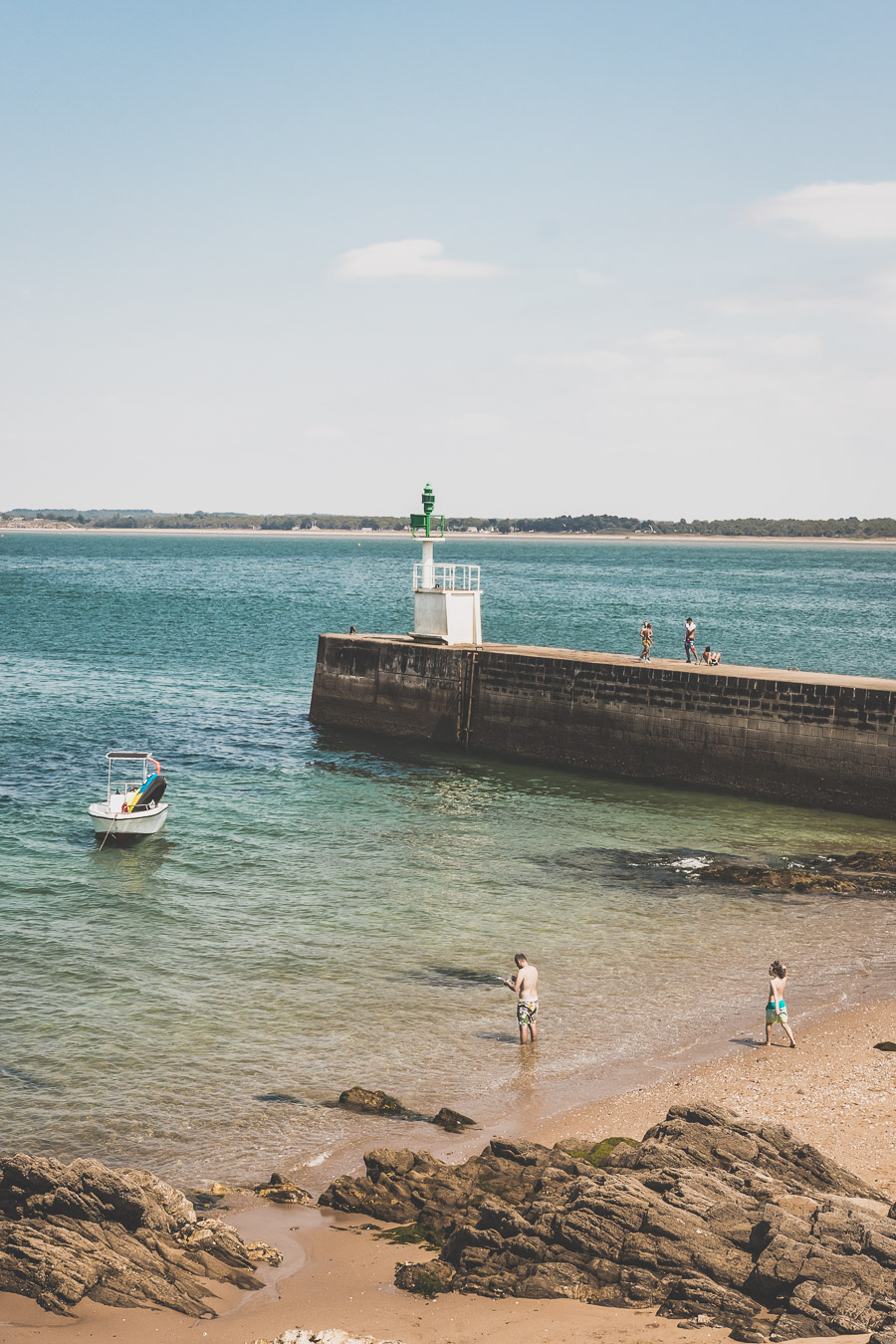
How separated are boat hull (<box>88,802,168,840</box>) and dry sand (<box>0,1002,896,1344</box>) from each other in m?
12.6

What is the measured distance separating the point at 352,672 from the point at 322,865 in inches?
511

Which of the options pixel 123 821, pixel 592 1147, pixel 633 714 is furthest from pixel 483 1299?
pixel 633 714

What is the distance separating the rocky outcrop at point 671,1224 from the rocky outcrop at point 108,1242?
4.45ft

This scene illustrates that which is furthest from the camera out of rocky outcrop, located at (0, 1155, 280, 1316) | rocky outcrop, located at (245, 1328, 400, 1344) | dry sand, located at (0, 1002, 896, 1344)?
rocky outcrop, located at (0, 1155, 280, 1316)

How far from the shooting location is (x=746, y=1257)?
756cm

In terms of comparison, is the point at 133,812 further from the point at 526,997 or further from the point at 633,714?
the point at 633,714

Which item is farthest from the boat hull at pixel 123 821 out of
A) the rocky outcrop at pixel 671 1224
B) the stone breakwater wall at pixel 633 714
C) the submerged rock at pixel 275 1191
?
the rocky outcrop at pixel 671 1224

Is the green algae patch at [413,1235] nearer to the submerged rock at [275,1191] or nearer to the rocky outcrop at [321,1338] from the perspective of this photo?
the submerged rock at [275,1191]

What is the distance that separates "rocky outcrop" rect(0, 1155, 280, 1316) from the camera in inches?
308

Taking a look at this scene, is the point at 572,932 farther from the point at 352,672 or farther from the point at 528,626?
the point at 528,626

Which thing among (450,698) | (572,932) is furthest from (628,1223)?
(450,698)

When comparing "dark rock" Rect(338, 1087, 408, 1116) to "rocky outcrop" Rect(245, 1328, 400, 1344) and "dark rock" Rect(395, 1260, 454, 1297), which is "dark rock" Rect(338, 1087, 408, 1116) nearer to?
"dark rock" Rect(395, 1260, 454, 1297)

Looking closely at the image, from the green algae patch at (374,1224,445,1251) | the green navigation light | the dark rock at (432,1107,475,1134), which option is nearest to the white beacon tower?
the green navigation light

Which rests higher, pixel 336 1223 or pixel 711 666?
pixel 711 666
